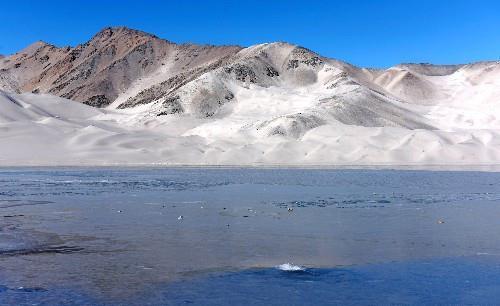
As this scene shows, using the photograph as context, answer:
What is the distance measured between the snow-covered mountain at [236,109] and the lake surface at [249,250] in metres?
41.5

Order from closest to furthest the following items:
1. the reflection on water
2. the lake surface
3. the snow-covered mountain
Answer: the reflection on water → the lake surface → the snow-covered mountain

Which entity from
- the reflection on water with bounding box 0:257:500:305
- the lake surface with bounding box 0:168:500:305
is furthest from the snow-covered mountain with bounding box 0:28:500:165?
the reflection on water with bounding box 0:257:500:305

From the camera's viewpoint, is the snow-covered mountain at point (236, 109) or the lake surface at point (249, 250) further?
the snow-covered mountain at point (236, 109)

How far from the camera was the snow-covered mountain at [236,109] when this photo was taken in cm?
6806

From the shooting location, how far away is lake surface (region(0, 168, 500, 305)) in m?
10.6

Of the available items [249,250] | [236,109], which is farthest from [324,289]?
[236,109]

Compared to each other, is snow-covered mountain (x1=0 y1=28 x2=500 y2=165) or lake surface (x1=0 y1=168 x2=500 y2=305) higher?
snow-covered mountain (x1=0 y1=28 x2=500 y2=165)

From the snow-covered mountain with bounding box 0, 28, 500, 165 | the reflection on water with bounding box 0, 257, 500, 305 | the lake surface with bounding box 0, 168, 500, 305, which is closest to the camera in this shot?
the reflection on water with bounding box 0, 257, 500, 305

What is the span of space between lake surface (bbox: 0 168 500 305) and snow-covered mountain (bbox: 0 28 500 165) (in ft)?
136

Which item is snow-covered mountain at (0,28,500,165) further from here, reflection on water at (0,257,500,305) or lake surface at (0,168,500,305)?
reflection on water at (0,257,500,305)

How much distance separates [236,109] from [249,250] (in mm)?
92900

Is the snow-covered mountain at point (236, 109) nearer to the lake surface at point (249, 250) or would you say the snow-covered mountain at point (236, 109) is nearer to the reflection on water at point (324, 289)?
the lake surface at point (249, 250)

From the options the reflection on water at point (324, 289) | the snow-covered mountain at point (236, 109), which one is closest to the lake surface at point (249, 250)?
the reflection on water at point (324, 289)

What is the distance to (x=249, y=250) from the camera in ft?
46.7
